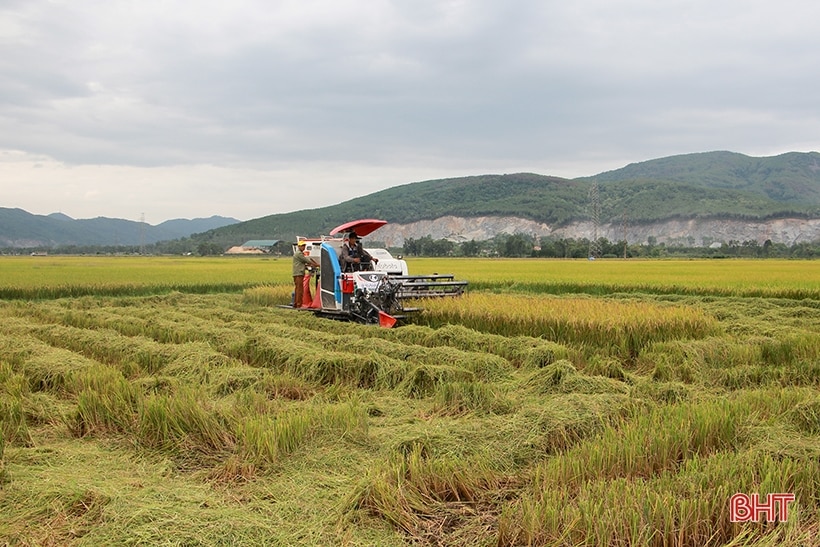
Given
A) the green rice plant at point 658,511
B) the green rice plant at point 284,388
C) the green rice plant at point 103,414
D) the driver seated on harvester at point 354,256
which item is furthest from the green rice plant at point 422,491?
the driver seated on harvester at point 354,256

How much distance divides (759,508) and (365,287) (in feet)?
29.5

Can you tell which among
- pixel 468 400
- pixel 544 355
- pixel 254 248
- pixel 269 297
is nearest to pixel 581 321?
pixel 544 355

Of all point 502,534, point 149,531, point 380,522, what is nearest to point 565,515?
point 502,534

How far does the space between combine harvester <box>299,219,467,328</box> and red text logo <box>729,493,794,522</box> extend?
26.6 ft

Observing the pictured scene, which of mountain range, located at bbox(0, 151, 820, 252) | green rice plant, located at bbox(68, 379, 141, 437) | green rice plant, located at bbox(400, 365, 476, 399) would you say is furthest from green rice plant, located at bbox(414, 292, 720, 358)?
mountain range, located at bbox(0, 151, 820, 252)

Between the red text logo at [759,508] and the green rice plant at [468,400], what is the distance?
2666 mm

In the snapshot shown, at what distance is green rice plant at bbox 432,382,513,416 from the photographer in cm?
593

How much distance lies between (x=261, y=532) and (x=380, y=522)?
0.64m

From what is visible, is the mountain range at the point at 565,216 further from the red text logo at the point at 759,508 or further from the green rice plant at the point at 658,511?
the red text logo at the point at 759,508

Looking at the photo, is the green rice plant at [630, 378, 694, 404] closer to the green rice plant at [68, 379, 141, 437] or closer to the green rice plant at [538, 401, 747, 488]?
the green rice plant at [538, 401, 747, 488]

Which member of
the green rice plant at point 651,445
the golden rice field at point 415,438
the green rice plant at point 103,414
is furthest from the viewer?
the green rice plant at point 103,414

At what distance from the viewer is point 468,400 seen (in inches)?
239

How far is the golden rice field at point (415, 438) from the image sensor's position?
11.1 feet

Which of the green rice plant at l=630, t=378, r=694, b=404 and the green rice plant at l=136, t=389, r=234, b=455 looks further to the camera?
the green rice plant at l=630, t=378, r=694, b=404
